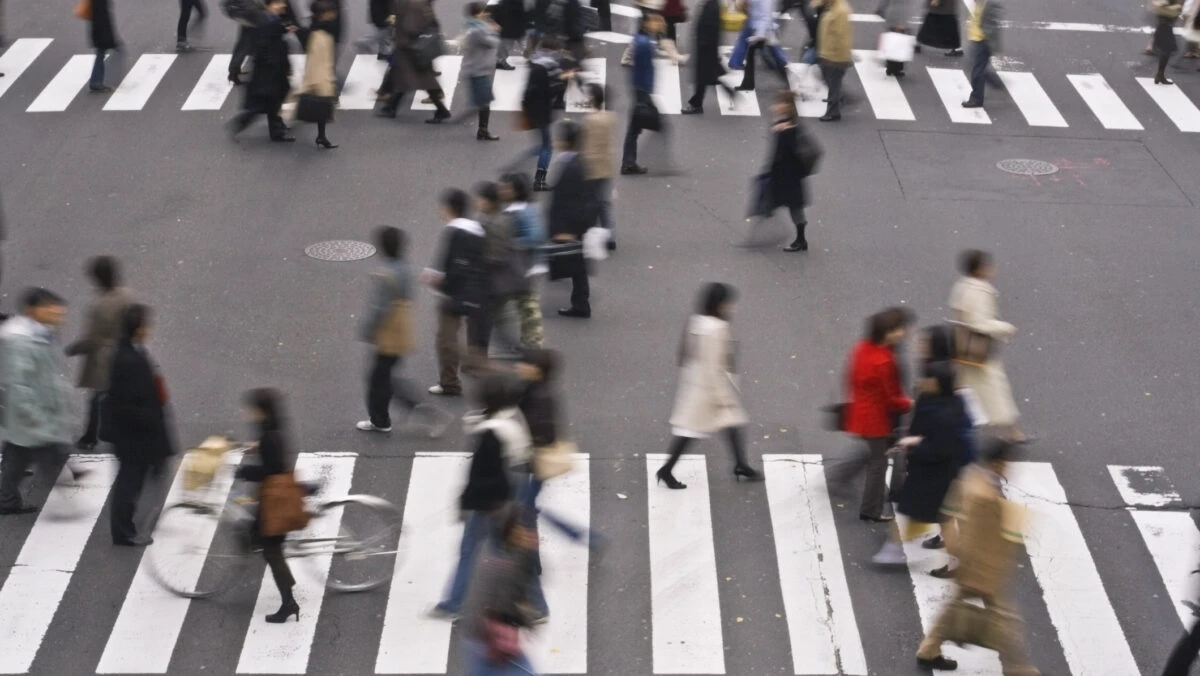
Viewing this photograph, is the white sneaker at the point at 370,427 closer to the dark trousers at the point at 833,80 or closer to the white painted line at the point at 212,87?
the white painted line at the point at 212,87

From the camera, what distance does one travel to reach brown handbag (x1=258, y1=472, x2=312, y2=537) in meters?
9.17

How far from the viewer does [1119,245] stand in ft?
52.0

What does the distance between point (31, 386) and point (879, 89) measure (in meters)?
13.1

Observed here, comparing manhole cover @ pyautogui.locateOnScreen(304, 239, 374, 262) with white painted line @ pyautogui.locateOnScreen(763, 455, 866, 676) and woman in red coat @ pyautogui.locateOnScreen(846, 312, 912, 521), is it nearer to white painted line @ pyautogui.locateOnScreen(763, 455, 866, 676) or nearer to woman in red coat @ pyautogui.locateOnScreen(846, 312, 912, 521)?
white painted line @ pyautogui.locateOnScreen(763, 455, 866, 676)

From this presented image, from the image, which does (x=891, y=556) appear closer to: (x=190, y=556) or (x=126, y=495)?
(x=190, y=556)

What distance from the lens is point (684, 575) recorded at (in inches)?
406

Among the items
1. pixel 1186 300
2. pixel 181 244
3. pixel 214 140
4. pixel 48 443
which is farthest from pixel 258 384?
pixel 1186 300

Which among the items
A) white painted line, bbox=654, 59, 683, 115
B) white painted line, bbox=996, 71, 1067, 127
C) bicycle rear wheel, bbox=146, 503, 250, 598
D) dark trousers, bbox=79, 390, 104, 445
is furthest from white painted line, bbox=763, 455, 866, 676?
white painted line, bbox=996, 71, 1067, 127

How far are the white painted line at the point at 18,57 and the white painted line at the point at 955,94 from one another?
40.3 feet

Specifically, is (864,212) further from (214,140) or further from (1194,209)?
(214,140)

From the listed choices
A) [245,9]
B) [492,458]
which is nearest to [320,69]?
[245,9]

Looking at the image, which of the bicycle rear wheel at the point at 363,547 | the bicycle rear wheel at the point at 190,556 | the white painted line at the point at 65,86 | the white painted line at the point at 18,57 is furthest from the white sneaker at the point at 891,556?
the white painted line at the point at 18,57

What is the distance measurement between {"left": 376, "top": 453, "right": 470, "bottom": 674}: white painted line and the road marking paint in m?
4.83

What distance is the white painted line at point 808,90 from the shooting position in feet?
64.6
